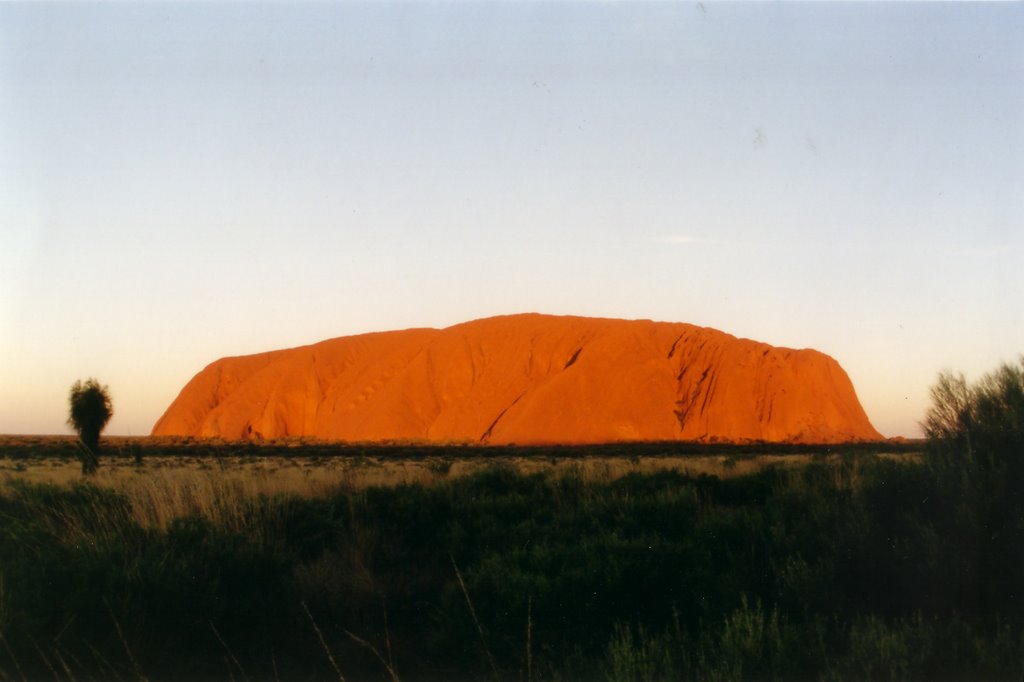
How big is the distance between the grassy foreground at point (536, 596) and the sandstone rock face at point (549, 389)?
176 ft

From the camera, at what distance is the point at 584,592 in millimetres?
6965

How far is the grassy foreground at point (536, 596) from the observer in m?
5.39

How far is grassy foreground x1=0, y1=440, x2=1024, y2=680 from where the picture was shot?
539 cm

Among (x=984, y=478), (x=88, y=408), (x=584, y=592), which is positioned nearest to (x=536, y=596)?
(x=584, y=592)

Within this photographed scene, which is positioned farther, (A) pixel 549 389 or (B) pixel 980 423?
(A) pixel 549 389

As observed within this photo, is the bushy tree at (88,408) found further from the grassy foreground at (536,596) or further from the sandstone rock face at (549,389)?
the sandstone rock face at (549,389)

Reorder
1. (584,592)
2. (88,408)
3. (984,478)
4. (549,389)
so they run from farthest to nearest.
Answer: (549,389) < (88,408) < (584,592) < (984,478)

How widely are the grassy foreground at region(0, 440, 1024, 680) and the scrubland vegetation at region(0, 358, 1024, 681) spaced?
20 mm

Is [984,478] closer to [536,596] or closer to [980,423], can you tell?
[980,423]

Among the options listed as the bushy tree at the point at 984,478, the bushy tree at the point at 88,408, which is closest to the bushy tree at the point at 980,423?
the bushy tree at the point at 984,478

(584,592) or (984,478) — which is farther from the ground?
(984,478)

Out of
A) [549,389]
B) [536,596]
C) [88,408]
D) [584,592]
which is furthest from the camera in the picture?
[549,389]

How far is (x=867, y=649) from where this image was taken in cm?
486

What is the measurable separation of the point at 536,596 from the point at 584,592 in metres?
0.43
